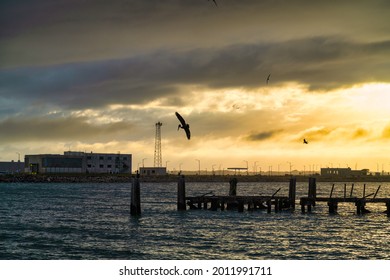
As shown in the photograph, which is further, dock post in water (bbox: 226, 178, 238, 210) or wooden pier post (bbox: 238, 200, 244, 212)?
dock post in water (bbox: 226, 178, 238, 210)

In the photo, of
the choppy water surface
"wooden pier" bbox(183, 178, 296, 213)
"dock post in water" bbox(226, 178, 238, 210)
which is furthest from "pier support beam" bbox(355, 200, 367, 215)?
"dock post in water" bbox(226, 178, 238, 210)

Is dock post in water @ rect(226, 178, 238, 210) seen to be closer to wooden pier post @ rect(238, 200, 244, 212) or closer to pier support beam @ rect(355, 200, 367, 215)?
wooden pier post @ rect(238, 200, 244, 212)

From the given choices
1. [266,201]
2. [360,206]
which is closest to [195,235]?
[266,201]

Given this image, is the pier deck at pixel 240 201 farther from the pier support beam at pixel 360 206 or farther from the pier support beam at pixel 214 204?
the pier support beam at pixel 360 206

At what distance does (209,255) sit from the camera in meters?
31.4

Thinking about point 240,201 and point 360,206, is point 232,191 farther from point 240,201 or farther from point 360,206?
point 360,206

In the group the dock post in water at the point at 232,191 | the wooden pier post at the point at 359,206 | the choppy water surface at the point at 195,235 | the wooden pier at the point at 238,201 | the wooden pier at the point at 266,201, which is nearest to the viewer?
the choppy water surface at the point at 195,235

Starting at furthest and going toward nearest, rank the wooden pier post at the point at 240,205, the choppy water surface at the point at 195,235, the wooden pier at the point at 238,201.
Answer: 1. the wooden pier at the point at 238,201
2. the wooden pier post at the point at 240,205
3. the choppy water surface at the point at 195,235

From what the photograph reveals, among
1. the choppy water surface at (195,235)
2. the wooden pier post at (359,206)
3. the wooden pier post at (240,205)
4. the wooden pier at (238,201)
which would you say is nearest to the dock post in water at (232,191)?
Answer: the wooden pier at (238,201)

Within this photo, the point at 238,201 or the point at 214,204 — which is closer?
the point at 238,201

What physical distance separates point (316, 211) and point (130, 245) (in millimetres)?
29521
